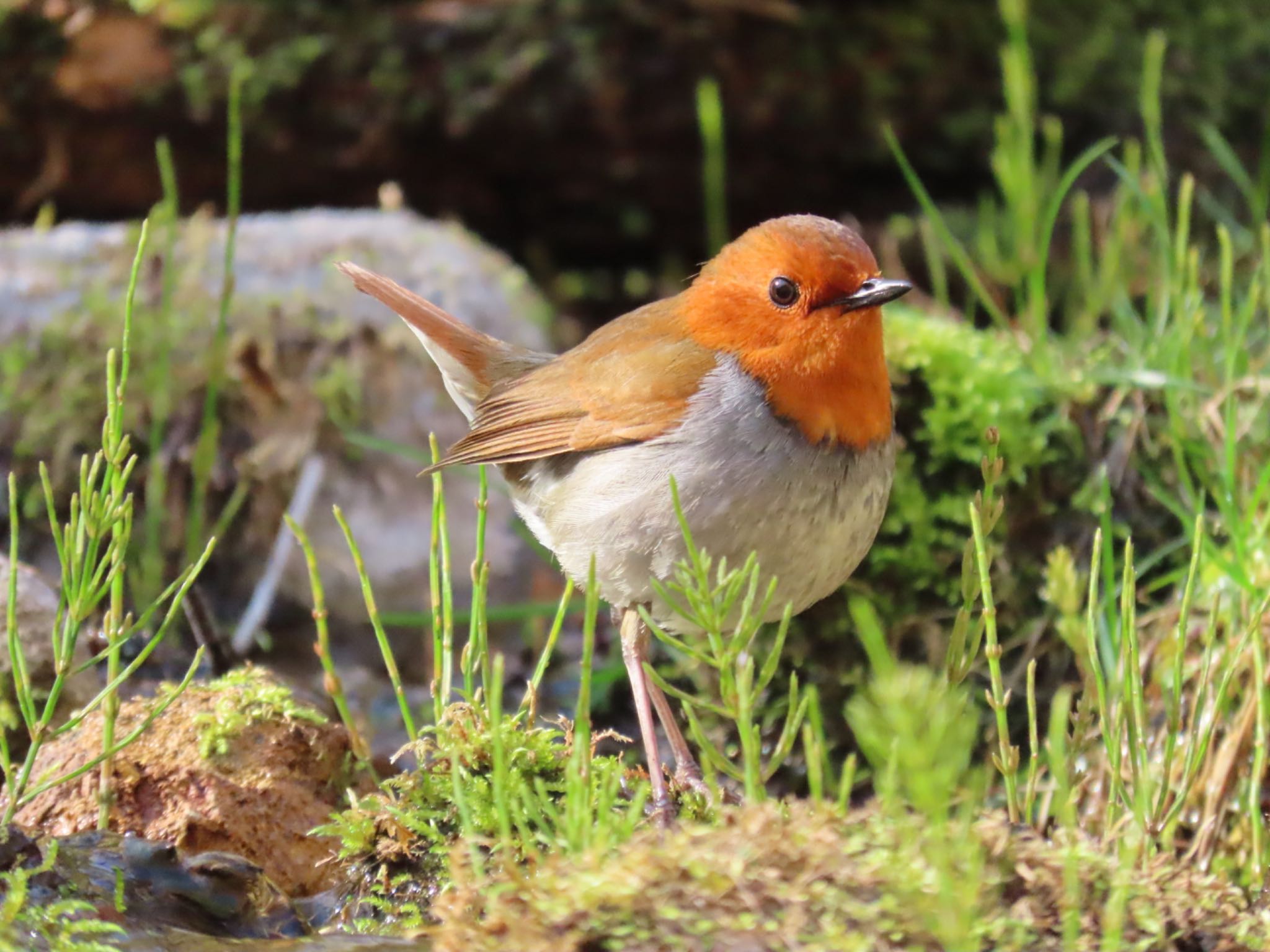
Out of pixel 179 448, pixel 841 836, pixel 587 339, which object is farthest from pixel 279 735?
pixel 179 448

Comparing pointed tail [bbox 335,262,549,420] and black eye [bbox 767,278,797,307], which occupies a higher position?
black eye [bbox 767,278,797,307]

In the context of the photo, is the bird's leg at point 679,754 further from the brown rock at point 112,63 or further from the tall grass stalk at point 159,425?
the brown rock at point 112,63

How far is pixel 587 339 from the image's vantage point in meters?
4.20

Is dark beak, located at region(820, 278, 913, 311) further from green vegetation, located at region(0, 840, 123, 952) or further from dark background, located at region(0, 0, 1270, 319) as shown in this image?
dark background, located at region(0, 0, 1270, 319)

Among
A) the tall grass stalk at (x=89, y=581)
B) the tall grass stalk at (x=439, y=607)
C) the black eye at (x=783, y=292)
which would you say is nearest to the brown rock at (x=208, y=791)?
the tall grass stalk at (x=89, y=581)

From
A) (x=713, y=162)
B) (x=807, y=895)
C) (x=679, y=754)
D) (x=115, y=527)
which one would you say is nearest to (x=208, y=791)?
(x=115, y=527)

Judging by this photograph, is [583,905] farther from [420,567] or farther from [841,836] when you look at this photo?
[420,567]

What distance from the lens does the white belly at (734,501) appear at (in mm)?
3244

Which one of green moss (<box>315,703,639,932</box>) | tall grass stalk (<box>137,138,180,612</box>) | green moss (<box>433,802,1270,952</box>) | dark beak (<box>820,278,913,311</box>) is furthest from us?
tall grass stalk (<box>137,138,180,612</box>)

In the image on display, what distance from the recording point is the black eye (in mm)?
3395

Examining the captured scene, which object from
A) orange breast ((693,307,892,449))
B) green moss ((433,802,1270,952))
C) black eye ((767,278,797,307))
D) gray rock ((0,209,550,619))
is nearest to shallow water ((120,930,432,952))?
green moss ((433,802,1270,952))

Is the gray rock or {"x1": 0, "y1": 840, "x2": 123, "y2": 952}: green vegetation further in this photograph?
the gray rock

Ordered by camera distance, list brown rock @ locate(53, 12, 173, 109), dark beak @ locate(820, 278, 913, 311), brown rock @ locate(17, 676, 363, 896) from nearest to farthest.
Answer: brown rock @ locate(17, 676, 363, 896), dark beak @ locate(820, 278, 913, 311), brown rock @ locate(53, 12, 173, 109)

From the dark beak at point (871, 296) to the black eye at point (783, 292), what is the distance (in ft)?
0.29
